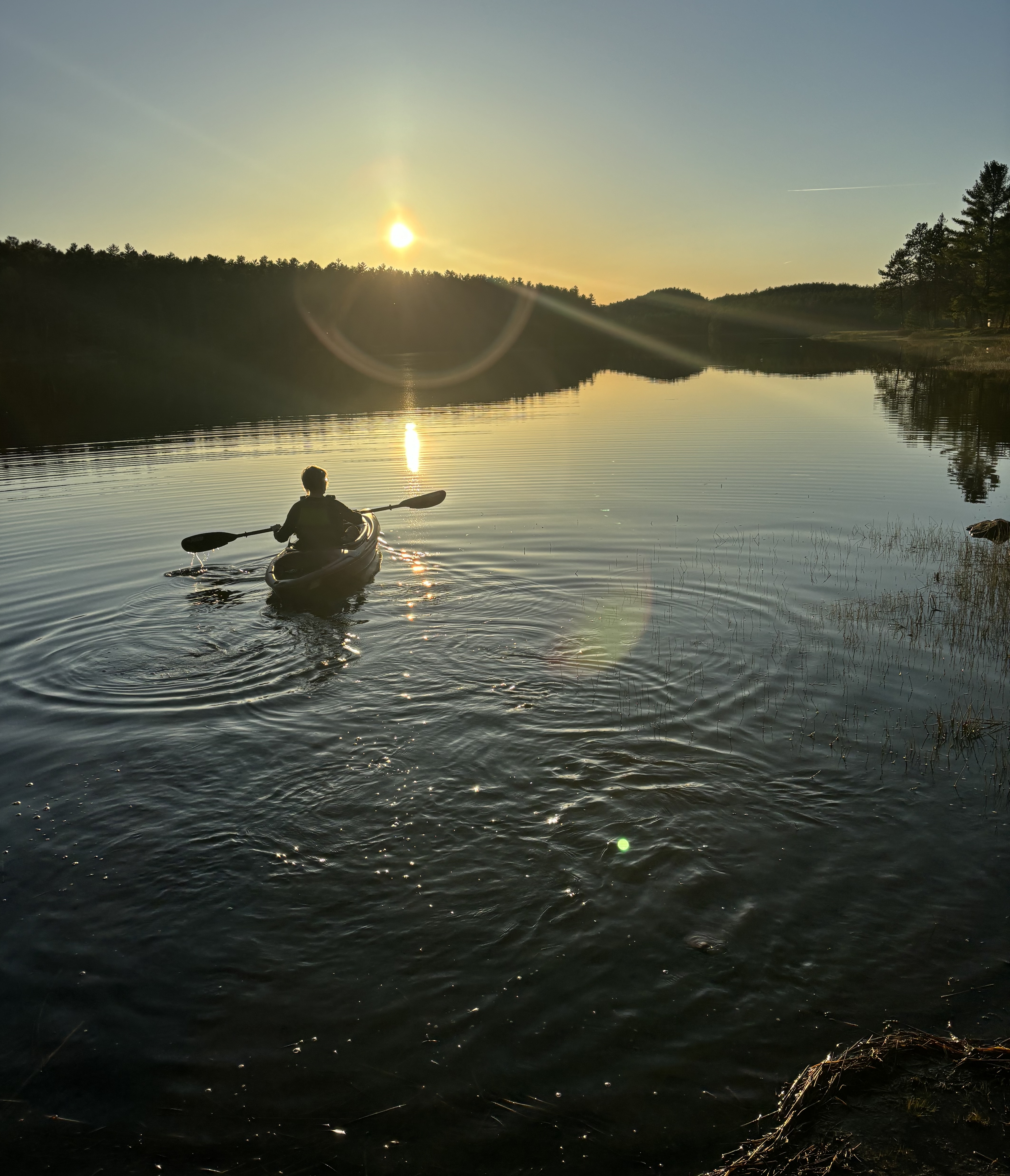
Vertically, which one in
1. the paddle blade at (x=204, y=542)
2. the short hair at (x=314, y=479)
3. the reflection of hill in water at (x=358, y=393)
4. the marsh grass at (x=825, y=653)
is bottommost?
the marsh grass at (x=825, y=653)

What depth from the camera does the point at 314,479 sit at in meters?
15.3

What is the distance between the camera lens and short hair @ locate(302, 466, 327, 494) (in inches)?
600

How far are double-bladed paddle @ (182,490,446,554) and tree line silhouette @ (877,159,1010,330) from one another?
270ft

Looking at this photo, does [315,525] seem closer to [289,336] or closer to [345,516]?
[345,516]

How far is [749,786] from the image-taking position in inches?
303

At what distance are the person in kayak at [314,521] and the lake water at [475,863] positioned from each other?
1189 mm

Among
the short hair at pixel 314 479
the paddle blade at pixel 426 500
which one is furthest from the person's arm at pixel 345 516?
the paddle blade at pixel 426 500

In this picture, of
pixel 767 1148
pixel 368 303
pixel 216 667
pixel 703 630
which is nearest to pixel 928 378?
pixel 703 630

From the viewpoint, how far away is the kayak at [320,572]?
1402 cm

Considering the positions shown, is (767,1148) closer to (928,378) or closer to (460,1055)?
(460,1055)

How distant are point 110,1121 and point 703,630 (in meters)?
9.35

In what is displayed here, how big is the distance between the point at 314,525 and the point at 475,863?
984 cm

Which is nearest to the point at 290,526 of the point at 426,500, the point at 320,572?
the point at 320,572

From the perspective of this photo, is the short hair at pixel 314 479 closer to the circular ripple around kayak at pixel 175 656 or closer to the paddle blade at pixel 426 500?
the circular ripple around kayak at pixel 175 656
